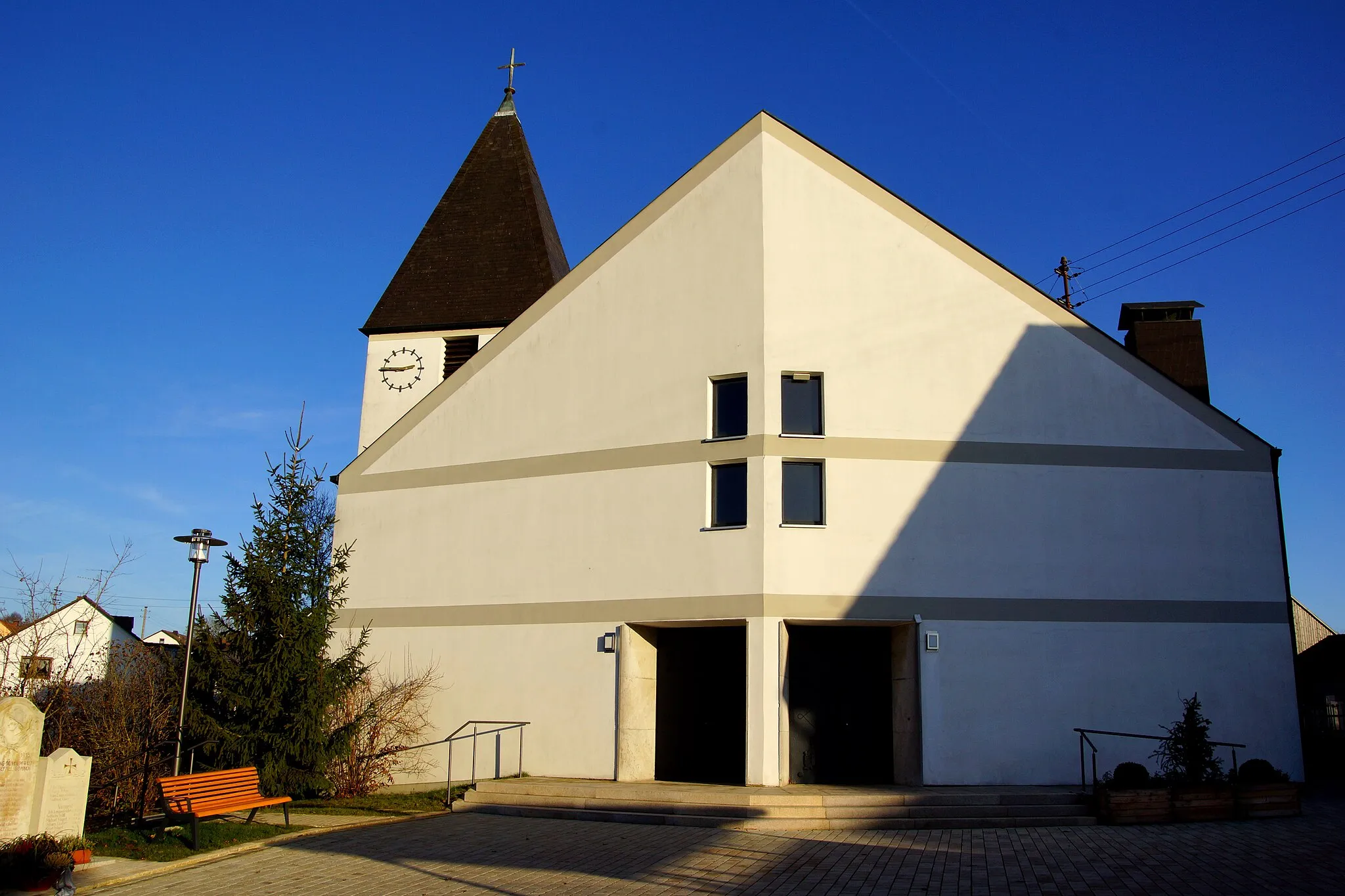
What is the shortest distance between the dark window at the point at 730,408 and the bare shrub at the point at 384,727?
6.98m

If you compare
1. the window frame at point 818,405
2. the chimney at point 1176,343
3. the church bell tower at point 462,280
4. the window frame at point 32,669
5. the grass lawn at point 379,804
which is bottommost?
the grass lawn at point 379,804

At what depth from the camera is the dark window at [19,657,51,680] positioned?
14438 mm

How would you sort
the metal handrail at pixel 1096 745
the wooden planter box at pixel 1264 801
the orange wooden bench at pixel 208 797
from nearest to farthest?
the orange wooden bench at pixel 208 797, the wooden planter box at pixel 1264 801, the metal handrail at pixel 1096 745

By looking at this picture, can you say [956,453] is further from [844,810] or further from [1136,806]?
[844,810]

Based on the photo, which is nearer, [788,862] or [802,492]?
[788,862]

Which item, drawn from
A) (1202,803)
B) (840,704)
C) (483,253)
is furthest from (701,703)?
(483,253)

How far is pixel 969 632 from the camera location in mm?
17109

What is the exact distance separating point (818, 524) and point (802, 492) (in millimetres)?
648

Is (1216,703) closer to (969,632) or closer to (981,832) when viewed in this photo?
(969,632)

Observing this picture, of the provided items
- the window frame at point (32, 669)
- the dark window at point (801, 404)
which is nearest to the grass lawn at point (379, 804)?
the window frame at point (32, 669)

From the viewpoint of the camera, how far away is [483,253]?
28.3m

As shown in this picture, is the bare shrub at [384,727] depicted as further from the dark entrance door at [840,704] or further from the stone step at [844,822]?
the dark entrance door at [840,704]

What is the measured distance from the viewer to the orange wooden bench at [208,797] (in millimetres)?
12203

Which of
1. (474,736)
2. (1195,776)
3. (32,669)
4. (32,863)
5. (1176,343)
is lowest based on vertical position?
(32,863)
